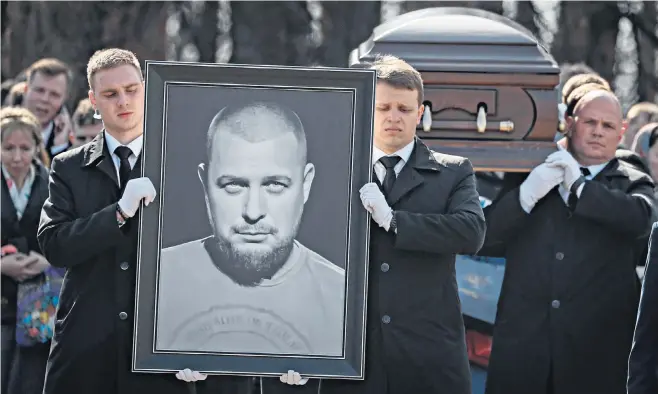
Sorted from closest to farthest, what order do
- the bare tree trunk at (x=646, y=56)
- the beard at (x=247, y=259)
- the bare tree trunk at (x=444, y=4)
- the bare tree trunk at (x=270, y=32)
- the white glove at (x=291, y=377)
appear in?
the white glove at (x=291, y=377)
the beard at (x=247, y=259)
the bare tree trunk at (x=444, y=4)
the bare tree trunk at (x=646, y=56)
the bare tree trunk at (x=270, y=32)

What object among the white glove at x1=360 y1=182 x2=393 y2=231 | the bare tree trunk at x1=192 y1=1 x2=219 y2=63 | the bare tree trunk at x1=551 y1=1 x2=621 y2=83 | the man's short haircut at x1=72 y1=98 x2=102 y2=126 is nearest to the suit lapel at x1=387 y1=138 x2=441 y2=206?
the white glove at x1=360 y1=182 x2=393 y2=231

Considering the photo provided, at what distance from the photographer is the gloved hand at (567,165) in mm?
7117

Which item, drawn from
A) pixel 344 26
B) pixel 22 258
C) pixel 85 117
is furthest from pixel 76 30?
pixel 22 258

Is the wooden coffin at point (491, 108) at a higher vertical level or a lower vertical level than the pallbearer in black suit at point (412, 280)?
higher

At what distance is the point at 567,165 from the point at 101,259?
2364 mm

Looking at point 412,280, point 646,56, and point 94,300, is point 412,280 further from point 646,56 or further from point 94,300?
point 646,56

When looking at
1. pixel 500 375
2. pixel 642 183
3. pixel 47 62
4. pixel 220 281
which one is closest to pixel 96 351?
pixel 220 281

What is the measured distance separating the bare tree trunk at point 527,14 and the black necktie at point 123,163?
1463 centimetres

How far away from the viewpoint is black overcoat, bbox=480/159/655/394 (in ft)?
23.6

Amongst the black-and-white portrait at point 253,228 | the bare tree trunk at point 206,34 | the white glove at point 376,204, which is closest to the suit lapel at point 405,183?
the white glove at point 376,204

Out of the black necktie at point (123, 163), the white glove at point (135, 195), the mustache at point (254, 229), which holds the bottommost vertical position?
the mustache at point (254, 229)

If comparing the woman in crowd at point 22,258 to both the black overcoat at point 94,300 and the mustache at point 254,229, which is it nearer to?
the black overcoat at point 94,300

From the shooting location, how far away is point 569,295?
23.6ft

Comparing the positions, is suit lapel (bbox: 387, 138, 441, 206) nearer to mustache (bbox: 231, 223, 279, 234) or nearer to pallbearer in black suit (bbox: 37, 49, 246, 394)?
mustache (bbox: 231, 223, 279, 234)
